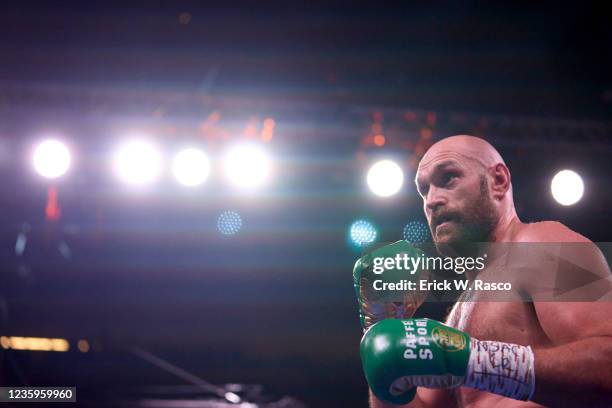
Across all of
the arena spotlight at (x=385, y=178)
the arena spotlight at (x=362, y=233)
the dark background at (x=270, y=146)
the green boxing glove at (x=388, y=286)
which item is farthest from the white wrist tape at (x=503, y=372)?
the arena spotlight at (x=362, y=233)

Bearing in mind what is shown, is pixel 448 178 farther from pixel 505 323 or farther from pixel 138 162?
pixel 138 162

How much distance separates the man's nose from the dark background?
2.69m

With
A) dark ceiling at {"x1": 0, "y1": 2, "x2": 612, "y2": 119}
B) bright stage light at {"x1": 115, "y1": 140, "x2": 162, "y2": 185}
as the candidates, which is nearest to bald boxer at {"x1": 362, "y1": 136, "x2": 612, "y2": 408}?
dark ceiling at {"x1": 0, "y1": 2, "x2": 612, "y2": 119}

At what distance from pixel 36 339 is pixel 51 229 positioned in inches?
43.0

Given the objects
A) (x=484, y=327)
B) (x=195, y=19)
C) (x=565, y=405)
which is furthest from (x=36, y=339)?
(x=565, y=405)

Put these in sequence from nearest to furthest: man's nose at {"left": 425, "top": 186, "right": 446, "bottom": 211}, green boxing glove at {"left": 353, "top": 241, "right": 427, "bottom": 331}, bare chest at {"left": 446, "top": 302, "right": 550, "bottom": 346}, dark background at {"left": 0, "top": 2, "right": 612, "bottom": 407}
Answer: bare chest at {"left": 446, "top": 302, "right": 550, "bottom": 346}, green boxing glove at {"left": 353, "top": 241, "right": 427, "bottom": 331}, man's nose at {"left": 425, "top": 186, "right": 446, "bottom": 211}, dark background at {"left": 0, "top": 2, "right": 612, "bottom": 407}

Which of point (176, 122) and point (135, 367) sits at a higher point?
point (176, 122)

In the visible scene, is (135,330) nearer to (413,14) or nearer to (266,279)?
(266,279)

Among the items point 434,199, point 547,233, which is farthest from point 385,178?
point 547,233

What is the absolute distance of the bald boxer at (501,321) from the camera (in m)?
1.95

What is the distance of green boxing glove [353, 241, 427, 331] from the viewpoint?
2.56 meters

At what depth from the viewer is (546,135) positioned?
20.4ft

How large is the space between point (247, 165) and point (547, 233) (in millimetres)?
4165

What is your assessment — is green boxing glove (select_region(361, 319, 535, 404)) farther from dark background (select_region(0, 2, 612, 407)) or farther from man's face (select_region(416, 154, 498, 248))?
dark background (select_region(0, 2, 612, 407))
